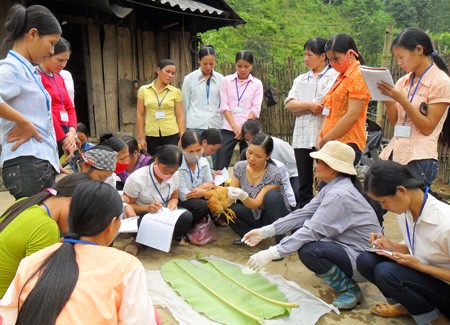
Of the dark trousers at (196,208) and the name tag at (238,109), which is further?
the name tag at (238,109)

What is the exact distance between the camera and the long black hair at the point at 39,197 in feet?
6.04

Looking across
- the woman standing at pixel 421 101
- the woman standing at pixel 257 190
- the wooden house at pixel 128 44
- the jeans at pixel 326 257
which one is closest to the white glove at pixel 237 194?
the woman standing at pixel 257 190

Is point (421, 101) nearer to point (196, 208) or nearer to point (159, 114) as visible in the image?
point (196, 208)

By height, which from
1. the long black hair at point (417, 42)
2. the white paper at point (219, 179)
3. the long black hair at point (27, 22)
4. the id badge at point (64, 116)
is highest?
the long black hair at point (27, 22)

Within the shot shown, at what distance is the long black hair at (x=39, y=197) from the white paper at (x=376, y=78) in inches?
72.9

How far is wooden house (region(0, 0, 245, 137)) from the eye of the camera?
6.13 meters

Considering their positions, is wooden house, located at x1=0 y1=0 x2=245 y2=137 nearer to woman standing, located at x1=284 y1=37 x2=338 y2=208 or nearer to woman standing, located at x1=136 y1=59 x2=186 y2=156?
woman standing, located at x1=136 y1=59 x2=186 y2=156

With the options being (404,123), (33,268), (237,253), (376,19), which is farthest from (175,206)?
(376,19)

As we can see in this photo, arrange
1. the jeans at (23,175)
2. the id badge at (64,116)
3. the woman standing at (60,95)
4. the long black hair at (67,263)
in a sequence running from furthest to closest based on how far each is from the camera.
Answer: the id badge at (64,116), the woman standing at (60,95), the jeans at (23,175), the long black hair at (67,263)

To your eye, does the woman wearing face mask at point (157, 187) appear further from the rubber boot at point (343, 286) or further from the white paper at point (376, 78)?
the white paper at point (376, 78)

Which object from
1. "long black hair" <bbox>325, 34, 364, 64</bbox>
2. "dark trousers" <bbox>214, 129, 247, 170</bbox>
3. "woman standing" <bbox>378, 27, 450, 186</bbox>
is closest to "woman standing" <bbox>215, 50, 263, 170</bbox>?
"dark trousers" <bbox>214, 129, 247, 170</bbox>

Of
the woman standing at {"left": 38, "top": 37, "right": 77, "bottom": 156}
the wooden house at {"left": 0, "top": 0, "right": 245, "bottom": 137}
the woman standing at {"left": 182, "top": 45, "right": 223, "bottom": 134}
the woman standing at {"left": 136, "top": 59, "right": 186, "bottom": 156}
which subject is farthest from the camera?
the wooden house at {"left": 0, "top": 0, "right": 245, "bottom": 137}

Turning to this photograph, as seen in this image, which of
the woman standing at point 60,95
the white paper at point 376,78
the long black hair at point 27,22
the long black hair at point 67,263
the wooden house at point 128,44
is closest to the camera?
the long black hair at point 67,263

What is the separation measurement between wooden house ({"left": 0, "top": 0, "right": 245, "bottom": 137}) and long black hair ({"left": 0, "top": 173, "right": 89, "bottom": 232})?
4.27 meters
